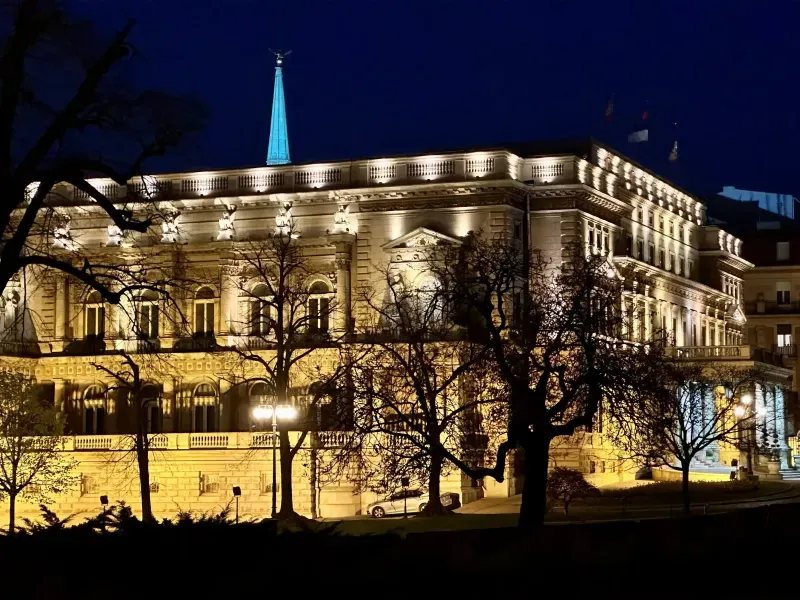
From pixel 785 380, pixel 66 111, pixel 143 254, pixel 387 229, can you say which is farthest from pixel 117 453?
pixel 66 111

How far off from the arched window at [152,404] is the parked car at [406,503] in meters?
18.3

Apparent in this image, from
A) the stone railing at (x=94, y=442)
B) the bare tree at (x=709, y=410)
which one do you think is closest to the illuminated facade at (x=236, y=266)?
the stone railing at (x=94, y=442)

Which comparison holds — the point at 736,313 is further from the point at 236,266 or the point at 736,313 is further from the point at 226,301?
the point at 236,266

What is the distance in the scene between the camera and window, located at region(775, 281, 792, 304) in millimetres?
134750

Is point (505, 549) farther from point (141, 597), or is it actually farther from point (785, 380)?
point (785, 380)

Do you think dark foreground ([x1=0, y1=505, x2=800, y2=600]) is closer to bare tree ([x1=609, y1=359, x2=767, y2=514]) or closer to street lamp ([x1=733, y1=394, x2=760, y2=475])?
bare tree ([x1=609, y1=359, x2=767, y2=514])

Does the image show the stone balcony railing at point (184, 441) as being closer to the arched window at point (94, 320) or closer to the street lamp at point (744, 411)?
the arched window at point (94, 320)

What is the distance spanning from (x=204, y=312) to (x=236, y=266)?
4229 mm

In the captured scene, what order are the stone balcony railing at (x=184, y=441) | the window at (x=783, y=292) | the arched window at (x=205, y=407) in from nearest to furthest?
the stone balcony railing at (x=184, y=441) → the arched window at (x=205, y=407) → the window at (x=783, y=292)

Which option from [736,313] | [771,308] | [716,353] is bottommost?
[716,353]

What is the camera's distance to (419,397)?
5344cm

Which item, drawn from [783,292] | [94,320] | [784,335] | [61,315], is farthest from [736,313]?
[61,315]

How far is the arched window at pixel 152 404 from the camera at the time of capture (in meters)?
90.0

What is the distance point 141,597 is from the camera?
22.8 m
